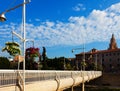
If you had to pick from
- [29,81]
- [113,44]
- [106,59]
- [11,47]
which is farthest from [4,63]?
[113,44]

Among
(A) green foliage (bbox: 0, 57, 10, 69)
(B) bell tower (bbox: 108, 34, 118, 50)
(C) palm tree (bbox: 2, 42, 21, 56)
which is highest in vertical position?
(B) bell tower (bbox: 108, 34, 118, 50)

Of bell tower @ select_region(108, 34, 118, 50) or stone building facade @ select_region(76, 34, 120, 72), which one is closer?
stone building facade @ select_region(76, 34, 120, 72)

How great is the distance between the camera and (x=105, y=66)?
158 m

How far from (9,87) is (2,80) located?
61 centimetres

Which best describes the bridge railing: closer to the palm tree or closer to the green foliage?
the palm tree

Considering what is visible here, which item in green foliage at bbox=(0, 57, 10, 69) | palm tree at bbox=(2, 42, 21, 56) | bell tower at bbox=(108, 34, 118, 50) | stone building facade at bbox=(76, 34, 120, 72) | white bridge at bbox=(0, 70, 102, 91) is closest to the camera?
white bridge at bbox=(0, 70, 102, 91)

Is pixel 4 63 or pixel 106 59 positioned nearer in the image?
pixel 4 63

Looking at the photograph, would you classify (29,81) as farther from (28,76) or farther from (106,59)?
(106,59)

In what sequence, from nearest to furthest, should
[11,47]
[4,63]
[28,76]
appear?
[28,76]
[11,47]
[4,63]

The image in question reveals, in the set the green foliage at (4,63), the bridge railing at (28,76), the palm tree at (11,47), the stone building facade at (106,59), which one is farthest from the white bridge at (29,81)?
the stone building facade at (106,59)

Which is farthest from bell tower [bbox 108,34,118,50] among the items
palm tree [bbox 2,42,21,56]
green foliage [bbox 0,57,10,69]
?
palm tree [bbox 2,42,21,56]

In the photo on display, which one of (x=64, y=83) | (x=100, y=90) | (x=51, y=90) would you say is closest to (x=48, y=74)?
(x=51, y=90)

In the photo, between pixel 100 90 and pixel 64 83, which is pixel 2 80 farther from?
pixel 100 90

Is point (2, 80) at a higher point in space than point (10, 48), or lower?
lower
